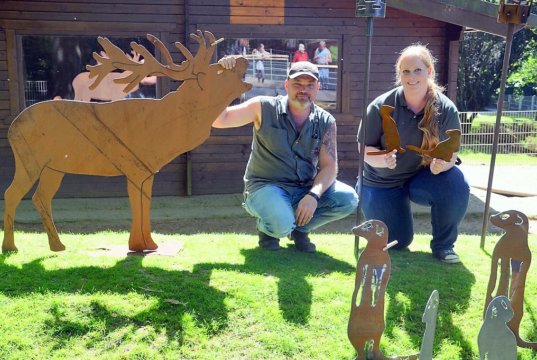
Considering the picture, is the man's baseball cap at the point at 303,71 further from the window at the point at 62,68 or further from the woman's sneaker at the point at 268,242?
the window at the point at 62,68

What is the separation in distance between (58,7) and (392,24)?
15.2 feet

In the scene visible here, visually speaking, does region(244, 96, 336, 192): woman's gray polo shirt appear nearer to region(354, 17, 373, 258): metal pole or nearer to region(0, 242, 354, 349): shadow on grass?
region(354, 17, 373, 258): metal pole

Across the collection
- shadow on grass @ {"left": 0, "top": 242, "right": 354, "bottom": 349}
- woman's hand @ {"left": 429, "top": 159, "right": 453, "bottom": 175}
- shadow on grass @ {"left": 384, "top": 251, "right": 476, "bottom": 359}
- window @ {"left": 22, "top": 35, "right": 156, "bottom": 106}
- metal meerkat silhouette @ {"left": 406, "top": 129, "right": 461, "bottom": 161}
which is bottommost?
shadow on grass @ {"left": 384, "top": 251, "right": 476, "bottom": 359}

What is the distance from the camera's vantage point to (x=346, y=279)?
145 inches

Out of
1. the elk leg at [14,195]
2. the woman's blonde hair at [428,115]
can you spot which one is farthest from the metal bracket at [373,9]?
the elk leg at [14,195]

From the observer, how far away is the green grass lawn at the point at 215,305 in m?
2.88

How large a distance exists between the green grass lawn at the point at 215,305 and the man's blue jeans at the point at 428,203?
0.89 ft

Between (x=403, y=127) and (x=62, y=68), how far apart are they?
5412 mm

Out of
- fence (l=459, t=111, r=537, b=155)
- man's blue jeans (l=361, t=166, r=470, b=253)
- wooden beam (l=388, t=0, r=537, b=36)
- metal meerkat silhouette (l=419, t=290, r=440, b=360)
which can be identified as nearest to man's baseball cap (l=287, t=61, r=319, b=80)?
man's blue jeans (l=361, t=166, r=470, b=253)

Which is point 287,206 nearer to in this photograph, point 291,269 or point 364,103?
point 291,269

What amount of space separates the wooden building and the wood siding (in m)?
0.01

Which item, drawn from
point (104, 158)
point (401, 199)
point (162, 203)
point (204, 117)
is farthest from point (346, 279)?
point (162, 203)

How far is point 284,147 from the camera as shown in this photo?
4184mm

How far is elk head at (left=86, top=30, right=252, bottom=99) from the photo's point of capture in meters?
3.69
